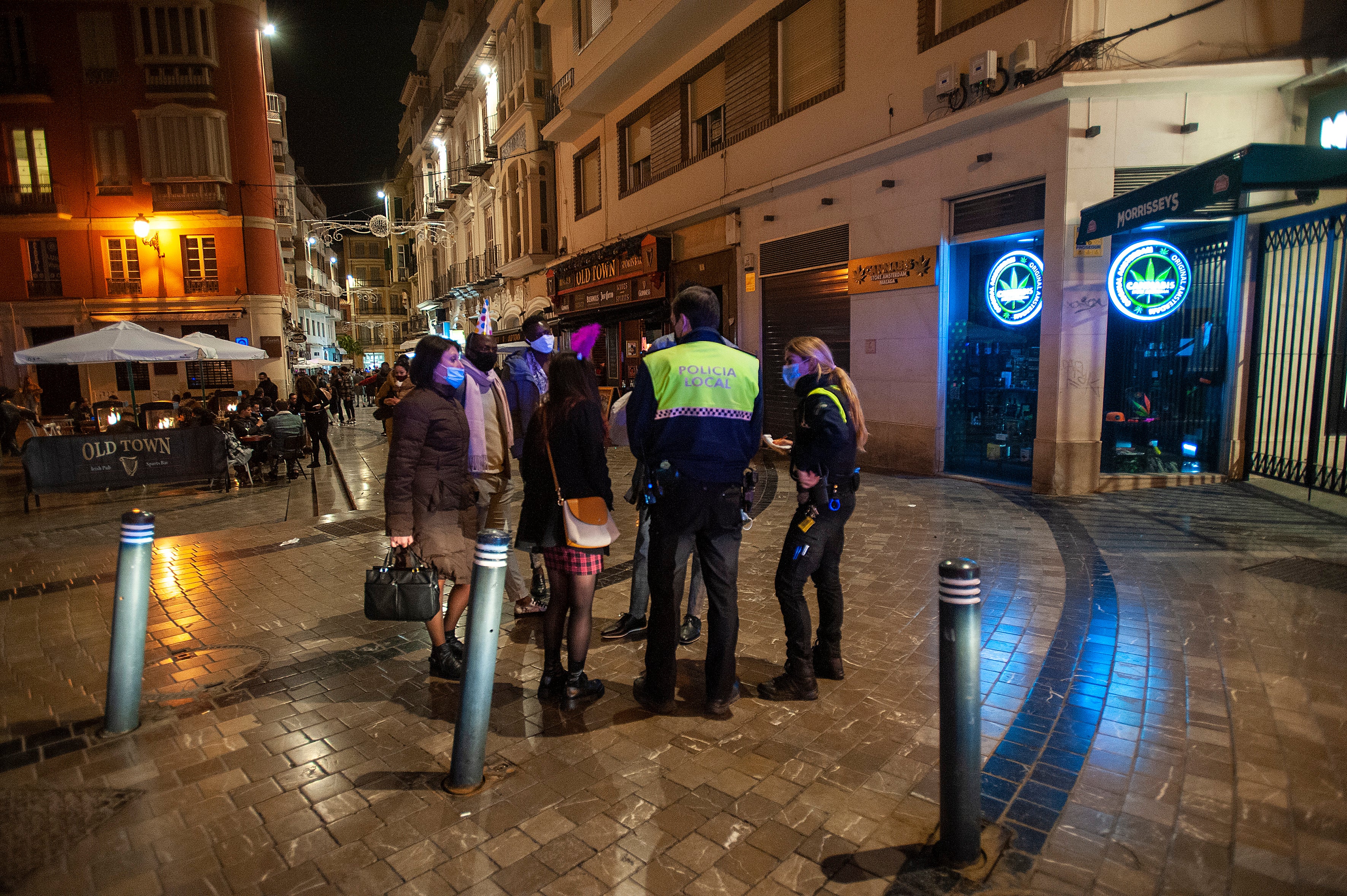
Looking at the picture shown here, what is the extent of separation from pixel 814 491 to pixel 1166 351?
7742 mm

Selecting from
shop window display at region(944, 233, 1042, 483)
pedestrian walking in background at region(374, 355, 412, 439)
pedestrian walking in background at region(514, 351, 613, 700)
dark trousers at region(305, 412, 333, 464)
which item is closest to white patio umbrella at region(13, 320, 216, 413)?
dark trousers at region(305, 412, 333, 464)

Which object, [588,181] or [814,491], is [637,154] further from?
[814,491]

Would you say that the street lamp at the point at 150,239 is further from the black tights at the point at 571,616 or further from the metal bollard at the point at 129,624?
the black tights at the point at 571,616

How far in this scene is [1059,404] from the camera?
8.92m

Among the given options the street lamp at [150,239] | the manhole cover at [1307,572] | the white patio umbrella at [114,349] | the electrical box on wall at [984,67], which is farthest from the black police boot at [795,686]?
the street lamp at [150,239]

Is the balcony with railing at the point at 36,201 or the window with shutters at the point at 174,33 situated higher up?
the window with shutters at the point at 174,33

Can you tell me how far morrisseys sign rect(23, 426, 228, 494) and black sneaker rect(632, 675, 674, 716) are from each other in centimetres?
1003

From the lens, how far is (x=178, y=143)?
2516cm

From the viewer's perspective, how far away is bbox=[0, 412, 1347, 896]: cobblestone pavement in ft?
8.63

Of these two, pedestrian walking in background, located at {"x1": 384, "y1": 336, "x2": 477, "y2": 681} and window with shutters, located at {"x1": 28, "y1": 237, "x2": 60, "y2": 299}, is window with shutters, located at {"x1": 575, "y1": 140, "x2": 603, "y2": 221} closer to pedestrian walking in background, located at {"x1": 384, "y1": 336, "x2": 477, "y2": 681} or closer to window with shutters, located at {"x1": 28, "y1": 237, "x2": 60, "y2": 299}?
pedestrian walking in background, located at {"x1": 384, "y1": 336, "x2": 477, "y2": 681}

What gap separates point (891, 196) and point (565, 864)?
10.6m

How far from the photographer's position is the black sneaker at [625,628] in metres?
4.79

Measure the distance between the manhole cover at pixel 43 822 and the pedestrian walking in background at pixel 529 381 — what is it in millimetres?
2753

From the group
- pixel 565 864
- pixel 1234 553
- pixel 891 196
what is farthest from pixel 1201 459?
pixel 565 864
